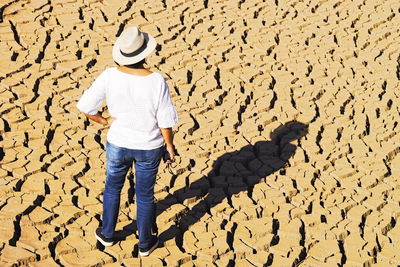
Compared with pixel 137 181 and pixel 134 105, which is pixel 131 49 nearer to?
pixel 134 105

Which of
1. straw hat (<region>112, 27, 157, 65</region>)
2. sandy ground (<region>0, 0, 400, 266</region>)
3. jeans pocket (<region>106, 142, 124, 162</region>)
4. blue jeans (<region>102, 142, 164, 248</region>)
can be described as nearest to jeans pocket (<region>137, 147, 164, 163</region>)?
blue jeans (<region>102, 142, 164, 248</region>)

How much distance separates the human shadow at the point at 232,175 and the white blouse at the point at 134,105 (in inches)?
42.7

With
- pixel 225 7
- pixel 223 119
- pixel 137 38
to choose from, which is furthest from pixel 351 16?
pixel 137 38

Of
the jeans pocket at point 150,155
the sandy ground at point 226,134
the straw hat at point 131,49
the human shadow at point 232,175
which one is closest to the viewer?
the straw hat at point 131,49

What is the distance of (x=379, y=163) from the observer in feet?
21.7

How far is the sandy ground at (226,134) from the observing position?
220 inches

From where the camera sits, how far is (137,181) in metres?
5.02

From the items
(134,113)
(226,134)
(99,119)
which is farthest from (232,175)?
(134,113)

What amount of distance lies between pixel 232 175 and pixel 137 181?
5.13 feet

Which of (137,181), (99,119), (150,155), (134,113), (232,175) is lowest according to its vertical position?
(232,175)

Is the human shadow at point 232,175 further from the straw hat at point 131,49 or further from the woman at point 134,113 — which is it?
the straw hat at point 131,49

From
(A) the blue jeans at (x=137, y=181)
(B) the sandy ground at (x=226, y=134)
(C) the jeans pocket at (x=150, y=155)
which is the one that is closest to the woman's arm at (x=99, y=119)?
(A) the blue jeans at (x=137, y=181)

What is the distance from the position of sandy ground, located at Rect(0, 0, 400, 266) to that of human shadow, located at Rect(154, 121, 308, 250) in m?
0.02

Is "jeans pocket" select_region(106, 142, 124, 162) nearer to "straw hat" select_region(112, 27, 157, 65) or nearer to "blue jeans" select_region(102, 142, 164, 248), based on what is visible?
"blue jeans" select_region(102, 142, 164, 248)
